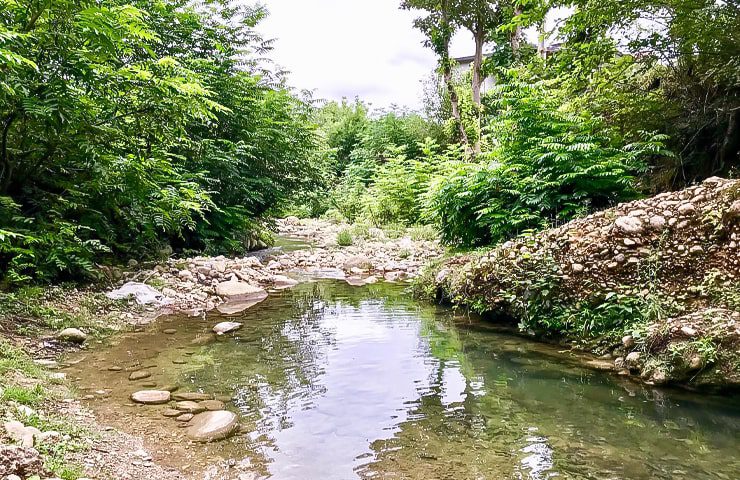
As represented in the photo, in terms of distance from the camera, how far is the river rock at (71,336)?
5.34 meters

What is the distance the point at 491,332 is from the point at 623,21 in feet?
16.7

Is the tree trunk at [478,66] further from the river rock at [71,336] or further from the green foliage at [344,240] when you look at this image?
the river rock at [71,336]

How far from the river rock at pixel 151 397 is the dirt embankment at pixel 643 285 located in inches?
172

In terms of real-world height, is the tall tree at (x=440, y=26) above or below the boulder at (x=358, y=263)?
above

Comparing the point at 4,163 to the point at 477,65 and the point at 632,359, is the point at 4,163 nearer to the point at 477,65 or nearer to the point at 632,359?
the point at 632,359

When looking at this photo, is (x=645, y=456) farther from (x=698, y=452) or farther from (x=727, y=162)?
(x=727, y=162)

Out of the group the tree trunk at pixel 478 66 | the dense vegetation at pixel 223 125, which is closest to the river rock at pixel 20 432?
the dense vegetation at pixel 223 125

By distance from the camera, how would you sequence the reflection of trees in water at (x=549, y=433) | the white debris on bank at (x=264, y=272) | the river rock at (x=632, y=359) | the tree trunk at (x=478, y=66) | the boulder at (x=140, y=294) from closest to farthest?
1. the reflection of trees in water at (x=549, y=433)
2. the river rock at (x=632, y=359)
3. the boulder at (x=140, y=294)
4. the white debris on bank at (x=264, y=272)
5. the tree trunk at (x=478, y=66)

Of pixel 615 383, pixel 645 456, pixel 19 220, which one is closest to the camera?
pixel 645 456

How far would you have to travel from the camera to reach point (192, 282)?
901cm

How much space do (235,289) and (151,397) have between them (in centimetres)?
485

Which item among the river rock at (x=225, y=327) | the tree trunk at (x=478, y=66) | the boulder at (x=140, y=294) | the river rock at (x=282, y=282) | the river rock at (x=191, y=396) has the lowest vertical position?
the river rock at (x=191, y=396)

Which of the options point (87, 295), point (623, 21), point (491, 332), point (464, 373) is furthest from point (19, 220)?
point (623, 21)

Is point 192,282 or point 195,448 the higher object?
point 192,282
